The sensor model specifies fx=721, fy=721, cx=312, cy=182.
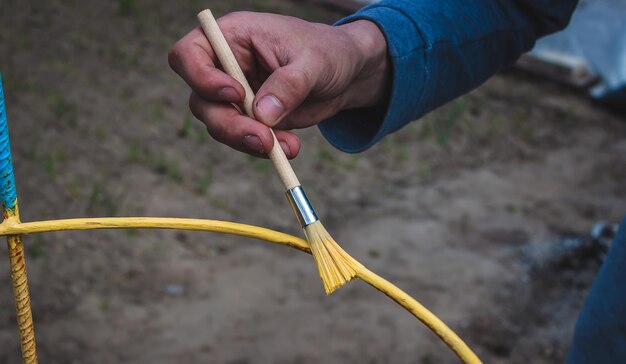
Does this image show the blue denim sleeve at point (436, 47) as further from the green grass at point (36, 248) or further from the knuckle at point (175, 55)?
the green grass at point (36, 248)

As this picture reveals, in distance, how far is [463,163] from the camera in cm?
337

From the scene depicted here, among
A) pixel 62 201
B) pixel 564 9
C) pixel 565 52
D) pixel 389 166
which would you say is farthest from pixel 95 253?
pixel 565 52

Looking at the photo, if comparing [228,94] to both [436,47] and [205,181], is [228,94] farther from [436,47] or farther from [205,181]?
[205,181]

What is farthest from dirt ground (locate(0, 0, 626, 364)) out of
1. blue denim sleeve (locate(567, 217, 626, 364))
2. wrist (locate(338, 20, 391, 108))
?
wrist (locate(338, 20, 391, 108))

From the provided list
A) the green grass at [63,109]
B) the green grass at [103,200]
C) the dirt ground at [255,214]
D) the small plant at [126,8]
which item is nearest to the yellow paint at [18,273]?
the dirt ground at [255,214]

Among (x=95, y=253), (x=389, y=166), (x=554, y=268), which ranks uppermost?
(x=95, y=253)

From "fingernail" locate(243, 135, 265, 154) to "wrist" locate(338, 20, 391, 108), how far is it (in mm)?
279

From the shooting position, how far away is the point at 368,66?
1098 millimetres

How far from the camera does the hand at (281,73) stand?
0.85 m

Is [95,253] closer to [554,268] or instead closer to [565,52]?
[554,268]

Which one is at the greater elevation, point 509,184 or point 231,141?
point 231,141

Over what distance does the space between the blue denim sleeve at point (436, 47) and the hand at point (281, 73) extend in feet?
0.11

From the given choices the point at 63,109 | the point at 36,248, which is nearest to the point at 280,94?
the point at 36,248

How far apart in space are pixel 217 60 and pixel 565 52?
3.99m
